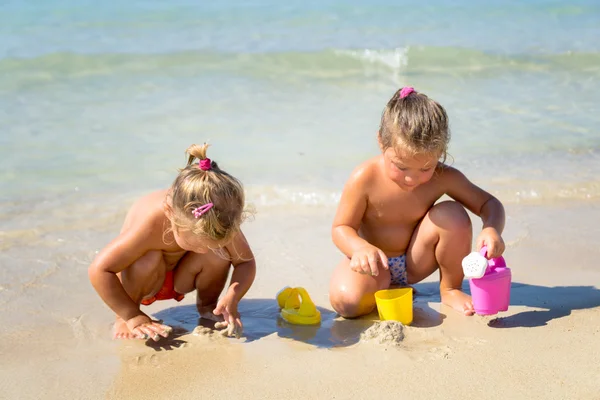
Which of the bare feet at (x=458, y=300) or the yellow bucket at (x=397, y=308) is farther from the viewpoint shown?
the bare feet at (x=458, y=300)

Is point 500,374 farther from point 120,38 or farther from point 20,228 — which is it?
point 120,38

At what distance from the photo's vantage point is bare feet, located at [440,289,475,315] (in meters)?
3.44

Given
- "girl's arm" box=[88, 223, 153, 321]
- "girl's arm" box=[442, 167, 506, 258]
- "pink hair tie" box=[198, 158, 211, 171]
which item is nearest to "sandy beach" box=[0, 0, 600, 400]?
"girl's arm" box=[88, 223, 153, 321]

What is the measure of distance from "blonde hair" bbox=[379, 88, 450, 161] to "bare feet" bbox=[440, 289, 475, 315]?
26.8 inches

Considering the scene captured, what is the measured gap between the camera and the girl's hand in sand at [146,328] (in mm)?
3139

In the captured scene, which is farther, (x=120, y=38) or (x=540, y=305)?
(x=120, y=38)

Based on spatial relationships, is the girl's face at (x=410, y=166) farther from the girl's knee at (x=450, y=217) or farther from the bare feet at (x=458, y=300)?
the bare feet at (x=458, y=300)

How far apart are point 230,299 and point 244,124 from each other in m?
3.57

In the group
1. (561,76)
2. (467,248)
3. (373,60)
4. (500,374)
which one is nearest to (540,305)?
(467,248)

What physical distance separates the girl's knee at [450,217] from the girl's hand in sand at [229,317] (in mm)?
971

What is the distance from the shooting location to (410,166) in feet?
10.9

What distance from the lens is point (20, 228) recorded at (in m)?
4.58

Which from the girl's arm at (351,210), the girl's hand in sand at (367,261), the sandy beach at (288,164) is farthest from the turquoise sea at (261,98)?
the girl's hand in sand at (367,261)

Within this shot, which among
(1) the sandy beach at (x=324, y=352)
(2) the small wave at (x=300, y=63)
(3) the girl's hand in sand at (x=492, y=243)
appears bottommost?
(1) the sandy beach at (x=324, y=352)
